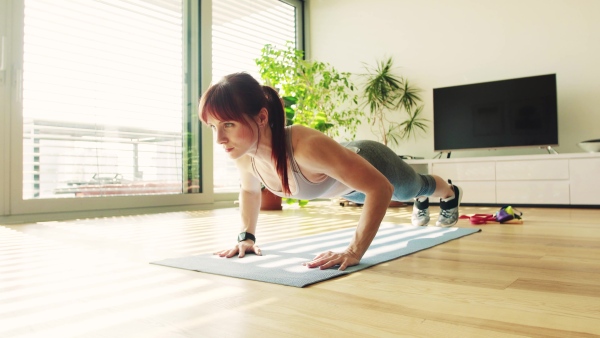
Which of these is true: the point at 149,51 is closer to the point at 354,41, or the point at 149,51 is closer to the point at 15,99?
the point at 15,99

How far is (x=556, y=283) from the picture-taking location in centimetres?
117

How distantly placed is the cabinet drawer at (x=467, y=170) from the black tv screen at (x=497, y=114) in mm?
257

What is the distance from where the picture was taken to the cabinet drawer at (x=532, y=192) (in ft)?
12.9

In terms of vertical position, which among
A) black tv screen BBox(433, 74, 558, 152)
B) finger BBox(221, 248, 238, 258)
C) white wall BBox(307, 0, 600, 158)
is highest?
white wall BBox(307, 0, 600, 158)

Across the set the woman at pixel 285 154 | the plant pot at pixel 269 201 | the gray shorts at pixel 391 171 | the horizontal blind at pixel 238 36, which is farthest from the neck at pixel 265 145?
the horizontal blind at pixel 238 36

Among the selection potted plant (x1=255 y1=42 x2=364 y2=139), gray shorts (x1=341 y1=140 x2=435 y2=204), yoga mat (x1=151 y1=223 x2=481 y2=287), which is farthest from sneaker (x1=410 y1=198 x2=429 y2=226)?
potted plant (x1=255 y1=42 x2=364 y2=139)

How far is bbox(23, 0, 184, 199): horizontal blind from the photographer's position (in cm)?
331

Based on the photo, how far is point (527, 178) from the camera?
4.07 m

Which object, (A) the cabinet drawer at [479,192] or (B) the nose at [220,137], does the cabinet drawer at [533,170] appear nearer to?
(A) the cabinet drawer at [479,192]

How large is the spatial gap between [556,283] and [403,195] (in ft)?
2.96

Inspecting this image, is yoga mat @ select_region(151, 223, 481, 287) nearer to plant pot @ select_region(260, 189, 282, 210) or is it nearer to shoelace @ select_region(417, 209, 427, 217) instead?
shoelace @ select_region(417, 209, 427, 217)

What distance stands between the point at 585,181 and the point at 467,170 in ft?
3.15

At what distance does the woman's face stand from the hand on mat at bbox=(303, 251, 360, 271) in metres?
0.41

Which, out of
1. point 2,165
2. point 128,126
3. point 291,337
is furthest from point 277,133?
point 128,126
